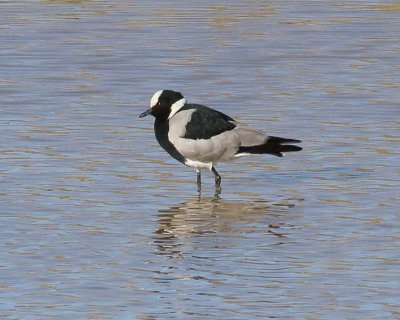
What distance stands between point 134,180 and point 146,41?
8851mm

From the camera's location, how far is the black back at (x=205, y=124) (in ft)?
43.2

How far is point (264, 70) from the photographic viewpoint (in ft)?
63.8

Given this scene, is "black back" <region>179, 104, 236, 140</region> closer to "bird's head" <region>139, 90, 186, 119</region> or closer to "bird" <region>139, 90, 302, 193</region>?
"bird" <region>139, 90, 302, 193</region>

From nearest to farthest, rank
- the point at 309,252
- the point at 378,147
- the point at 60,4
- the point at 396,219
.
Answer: the point at 309,252 < the point at 396,219 < the point at 378,147 < the point at 60,4

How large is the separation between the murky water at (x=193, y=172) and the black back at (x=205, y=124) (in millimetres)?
495

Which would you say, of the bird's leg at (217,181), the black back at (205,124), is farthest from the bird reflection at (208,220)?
the black back at (205,124)

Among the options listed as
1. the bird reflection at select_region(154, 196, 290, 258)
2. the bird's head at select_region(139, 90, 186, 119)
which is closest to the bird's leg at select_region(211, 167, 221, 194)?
the bird reflection at select_region(154, 196, 290, 258)

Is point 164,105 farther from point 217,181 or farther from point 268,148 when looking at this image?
point 268,148

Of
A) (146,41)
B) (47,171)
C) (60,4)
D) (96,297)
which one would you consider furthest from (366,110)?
(60,4)

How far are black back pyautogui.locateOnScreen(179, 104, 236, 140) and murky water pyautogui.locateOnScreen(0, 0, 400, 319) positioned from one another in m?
0.50

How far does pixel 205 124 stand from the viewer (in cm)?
1321

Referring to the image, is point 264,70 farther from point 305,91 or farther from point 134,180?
point 134,180

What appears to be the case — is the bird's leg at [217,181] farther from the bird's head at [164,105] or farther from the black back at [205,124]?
the bird's head at [164,105]

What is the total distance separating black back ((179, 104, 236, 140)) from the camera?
43.2ft
